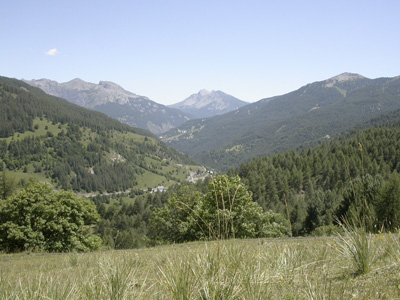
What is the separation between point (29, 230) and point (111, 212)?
295 feet

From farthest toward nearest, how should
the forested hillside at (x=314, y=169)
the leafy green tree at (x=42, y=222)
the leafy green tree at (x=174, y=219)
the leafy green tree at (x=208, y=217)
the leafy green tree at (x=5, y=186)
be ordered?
1. the forested hillside at (x=314, y=169)
2. the leafy green tree at (x=5, y=186)
3. the leafy green tree at (x=174, y=219)
4. the leafy green tree at (x=208, y=217)
5. the leafy green tree at (x=42, y=222)

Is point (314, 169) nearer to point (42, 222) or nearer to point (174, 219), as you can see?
point (174, 219)

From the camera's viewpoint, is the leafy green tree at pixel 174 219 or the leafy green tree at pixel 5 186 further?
the leafy green tree at pixel 5 186

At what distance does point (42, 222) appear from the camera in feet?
97.0

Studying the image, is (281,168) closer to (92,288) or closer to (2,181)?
(2,181)

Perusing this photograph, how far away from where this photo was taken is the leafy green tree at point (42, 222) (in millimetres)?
28531

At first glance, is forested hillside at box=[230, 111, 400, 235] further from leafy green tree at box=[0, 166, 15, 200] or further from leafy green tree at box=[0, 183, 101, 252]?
leafy green tree at box=[0, 166, 15, 200]

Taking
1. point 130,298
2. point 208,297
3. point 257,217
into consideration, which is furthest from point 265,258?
point 257,217

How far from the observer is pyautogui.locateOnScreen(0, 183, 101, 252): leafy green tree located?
28531 millimetres

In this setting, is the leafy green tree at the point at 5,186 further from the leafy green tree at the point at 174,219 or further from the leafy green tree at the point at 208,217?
the leafy green tree at the point at 174,219

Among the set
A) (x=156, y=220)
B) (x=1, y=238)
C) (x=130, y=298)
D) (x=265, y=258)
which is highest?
(x=130, y=298)

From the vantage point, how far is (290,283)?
408cm

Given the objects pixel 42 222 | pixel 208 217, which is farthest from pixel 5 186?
pixel 208 217

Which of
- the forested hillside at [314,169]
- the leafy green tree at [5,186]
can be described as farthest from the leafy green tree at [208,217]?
the forested hillside at [314,169]
